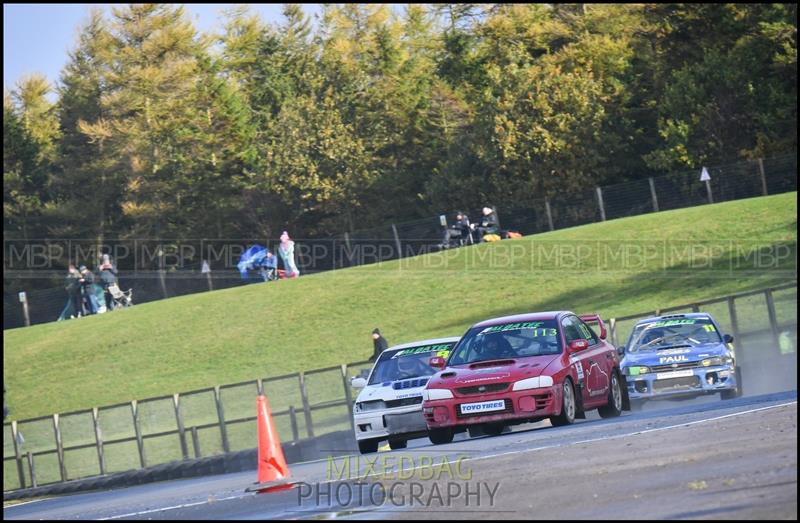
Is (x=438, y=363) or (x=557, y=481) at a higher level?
(x=438, y=363)

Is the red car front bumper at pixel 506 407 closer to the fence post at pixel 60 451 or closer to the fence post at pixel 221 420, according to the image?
the fence post at pixel 221 420

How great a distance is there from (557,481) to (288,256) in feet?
128

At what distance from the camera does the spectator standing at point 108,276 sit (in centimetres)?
4859

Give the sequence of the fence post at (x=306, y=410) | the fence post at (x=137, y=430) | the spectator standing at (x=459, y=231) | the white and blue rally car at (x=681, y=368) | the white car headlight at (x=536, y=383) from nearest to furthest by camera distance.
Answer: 1. the white car headlight at (x=536, y=383)
2. the white and blue rally car at (x=681, y=368)
3. the fence post at (x=306, y=410)
4. the fence post at (x=137, y=430)
5. the spectator standing at (x=459, y=231)

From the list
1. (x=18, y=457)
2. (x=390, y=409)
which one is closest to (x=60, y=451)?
(x=18, y=457)

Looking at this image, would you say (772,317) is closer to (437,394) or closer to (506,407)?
(506,407)

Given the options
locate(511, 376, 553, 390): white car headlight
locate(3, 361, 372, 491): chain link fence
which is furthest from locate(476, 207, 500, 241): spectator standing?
locate(511, 376, 553, 390): white car headlight

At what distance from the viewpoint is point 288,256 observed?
48.7 meters

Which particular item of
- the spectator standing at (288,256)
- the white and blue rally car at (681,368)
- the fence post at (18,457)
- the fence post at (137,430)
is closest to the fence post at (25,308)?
the spectator standing at (288,256)

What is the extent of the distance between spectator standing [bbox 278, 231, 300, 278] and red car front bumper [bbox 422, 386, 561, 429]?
109ft

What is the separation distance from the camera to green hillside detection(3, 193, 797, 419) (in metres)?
35.4

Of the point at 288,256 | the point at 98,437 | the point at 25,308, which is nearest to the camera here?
the point at 98,437

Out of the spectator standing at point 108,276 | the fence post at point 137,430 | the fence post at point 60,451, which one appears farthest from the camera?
the spectator standing at point 108,276

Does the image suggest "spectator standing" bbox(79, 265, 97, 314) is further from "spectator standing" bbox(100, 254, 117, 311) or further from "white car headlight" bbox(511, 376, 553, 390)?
"white car headlight" bbox(511, 376, 553, 390)
